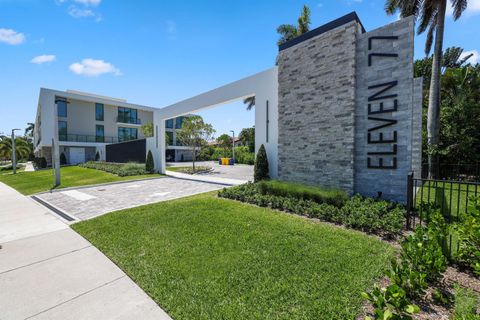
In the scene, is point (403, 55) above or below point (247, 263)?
above

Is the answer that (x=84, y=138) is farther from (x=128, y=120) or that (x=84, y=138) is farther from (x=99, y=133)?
(x=128, y=120)

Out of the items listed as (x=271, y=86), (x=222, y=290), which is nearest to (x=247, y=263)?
(x=222, y=290)

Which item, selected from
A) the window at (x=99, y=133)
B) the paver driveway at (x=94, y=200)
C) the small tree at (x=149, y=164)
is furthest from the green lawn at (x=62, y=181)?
the window at (x=99, y=133)

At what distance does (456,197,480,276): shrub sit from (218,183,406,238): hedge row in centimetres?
118

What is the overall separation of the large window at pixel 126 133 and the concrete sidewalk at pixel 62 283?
33.3 meters

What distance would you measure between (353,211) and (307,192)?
5.11 ft

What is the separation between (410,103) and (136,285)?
8059 millimetres

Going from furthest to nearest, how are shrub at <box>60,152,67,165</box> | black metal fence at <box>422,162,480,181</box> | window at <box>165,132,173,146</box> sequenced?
window at <box>165,132,173,146</box> → shrub at <box>60,152,67,165</box> → black metal fence at <box>422,162,480,181</box>

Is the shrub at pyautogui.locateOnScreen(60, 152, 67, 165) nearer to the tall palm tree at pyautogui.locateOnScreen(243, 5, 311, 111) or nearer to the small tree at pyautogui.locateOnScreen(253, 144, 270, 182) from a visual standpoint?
the tall palm tree at pyautogui.locateOnScreen(243, 5, 311, 111)

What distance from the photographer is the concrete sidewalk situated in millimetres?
2723

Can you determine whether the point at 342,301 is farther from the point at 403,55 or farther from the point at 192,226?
the point at 403,55

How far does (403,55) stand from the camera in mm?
6254

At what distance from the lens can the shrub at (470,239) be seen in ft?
9.85

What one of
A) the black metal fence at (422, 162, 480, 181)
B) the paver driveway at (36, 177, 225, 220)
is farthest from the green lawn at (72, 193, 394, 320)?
the black metal fence at (422, 162, 480, 181)
